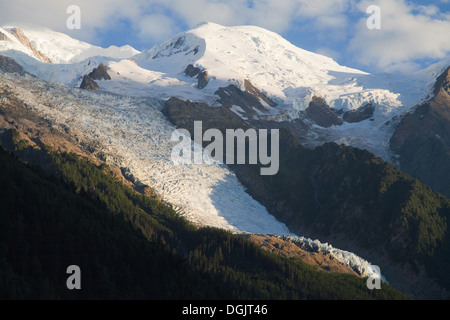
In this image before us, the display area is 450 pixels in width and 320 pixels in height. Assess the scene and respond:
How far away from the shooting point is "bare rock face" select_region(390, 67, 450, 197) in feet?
443

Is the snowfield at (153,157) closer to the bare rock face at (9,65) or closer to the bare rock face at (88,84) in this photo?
the bare rock face at (88,84)

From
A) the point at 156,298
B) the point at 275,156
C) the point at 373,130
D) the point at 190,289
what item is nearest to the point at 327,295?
the point at 190,289

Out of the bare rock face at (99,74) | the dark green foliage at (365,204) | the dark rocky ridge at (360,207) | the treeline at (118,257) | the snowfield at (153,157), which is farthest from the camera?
the bare rock face at (99,74)

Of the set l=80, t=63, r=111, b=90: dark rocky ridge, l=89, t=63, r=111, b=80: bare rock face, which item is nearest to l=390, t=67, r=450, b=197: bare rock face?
l=80, t=63, r=111, b=90: dark rocky ridge

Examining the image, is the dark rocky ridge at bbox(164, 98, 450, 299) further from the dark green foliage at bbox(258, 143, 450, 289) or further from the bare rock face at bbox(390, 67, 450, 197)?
the bare rock face at bbox(390, 67, 450, 197)

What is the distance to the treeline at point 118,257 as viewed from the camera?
173 ft

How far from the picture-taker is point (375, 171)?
4208 inches

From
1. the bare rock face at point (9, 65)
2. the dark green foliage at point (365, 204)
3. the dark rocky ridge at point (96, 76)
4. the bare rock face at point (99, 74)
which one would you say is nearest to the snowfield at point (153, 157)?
the dark green foliage at point (365, 204)

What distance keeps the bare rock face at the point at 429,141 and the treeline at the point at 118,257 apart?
67.1 m

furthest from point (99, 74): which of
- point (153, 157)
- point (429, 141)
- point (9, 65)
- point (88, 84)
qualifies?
point (429, 141)

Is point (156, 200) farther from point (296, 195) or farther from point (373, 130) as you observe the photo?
point (373, 130)

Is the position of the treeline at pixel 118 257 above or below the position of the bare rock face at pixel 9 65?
below

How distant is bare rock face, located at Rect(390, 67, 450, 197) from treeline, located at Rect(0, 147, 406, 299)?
220ft
